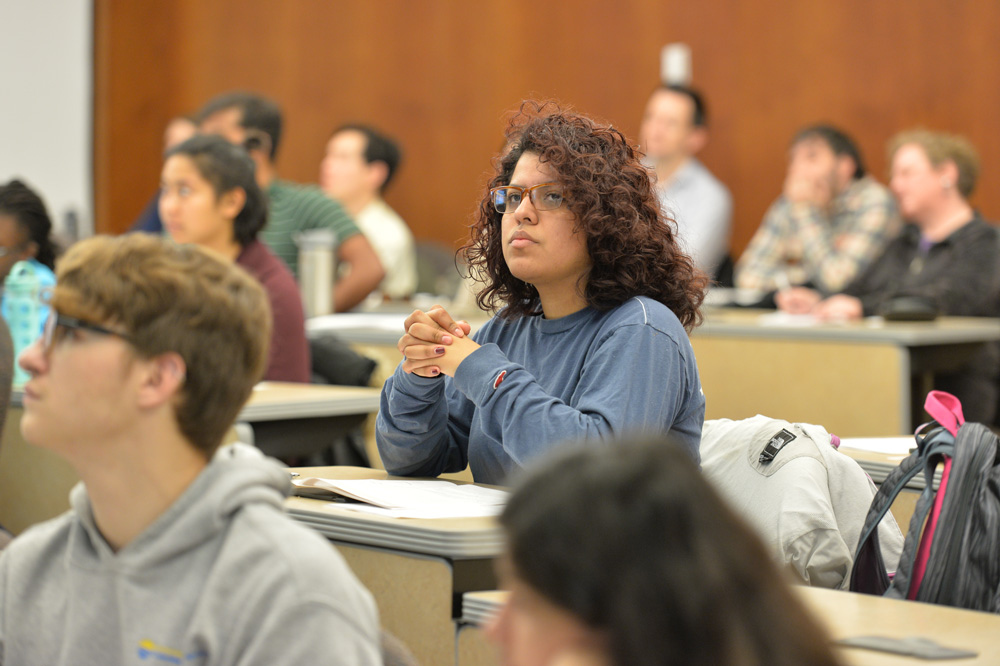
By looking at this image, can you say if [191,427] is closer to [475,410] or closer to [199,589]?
[199,589]

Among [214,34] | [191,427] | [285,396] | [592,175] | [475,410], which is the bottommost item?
[285,396]

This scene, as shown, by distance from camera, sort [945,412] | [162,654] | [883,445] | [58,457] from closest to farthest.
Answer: [162,654], [945,412], [883,445], [58,457]

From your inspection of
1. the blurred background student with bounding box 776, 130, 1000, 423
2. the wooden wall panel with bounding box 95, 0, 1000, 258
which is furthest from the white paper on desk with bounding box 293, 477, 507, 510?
the wooden wall panel with bounding box 95, 0, 1000, 258

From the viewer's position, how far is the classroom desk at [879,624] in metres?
1.09

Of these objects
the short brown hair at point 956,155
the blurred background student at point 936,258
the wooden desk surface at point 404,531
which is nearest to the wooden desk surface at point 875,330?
the blurred background student at point 936,258

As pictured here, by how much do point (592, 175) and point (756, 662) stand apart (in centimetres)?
131

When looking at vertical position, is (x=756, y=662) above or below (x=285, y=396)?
above

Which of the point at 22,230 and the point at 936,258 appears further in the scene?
the point at 936,258

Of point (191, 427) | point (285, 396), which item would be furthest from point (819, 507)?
point (285, 396)

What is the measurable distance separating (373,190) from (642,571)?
18.0 feet

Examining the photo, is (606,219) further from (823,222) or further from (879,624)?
(823,222)

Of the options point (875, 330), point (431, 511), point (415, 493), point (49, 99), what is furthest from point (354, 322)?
point (49, 99)

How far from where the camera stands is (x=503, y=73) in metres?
6.91

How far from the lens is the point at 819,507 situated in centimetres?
168
